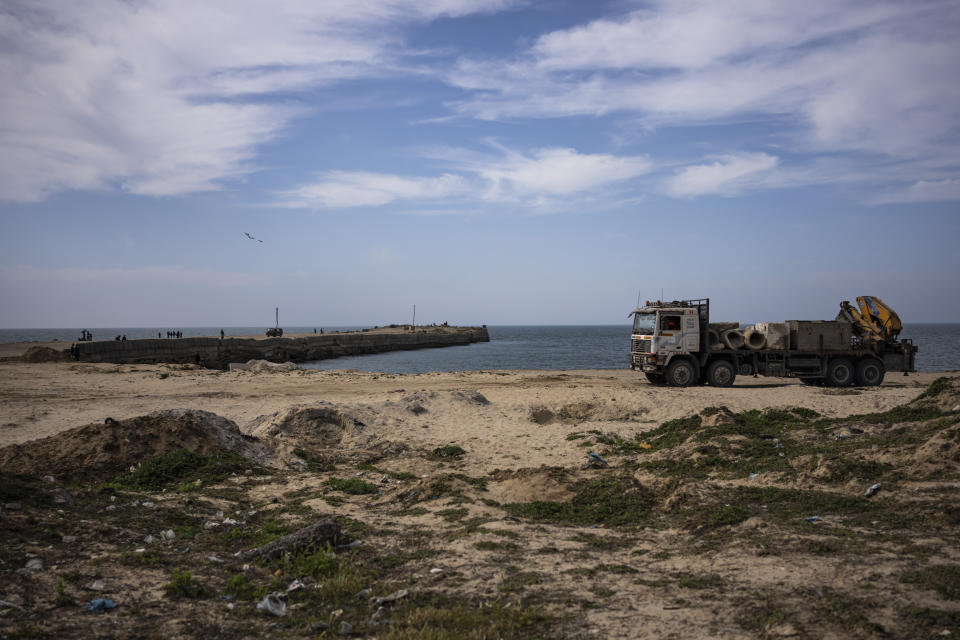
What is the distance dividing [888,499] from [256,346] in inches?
1992

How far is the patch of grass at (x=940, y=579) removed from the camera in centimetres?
536

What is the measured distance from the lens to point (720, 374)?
73.5 feet

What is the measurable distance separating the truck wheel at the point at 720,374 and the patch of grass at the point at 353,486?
15.8 metres

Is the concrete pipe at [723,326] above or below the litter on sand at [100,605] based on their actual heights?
above

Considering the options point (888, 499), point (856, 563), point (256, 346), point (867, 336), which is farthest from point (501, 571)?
point (256, 346)

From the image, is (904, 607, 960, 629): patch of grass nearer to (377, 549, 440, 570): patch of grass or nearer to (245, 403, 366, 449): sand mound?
(377, 549, 440, 570): patch of grass

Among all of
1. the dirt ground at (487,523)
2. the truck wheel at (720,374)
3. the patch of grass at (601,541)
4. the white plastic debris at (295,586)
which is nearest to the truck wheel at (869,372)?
the truck wheel at (720,374)

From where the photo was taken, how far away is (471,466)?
41.0ft

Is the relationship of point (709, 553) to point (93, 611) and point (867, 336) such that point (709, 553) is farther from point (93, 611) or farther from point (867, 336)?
point (867, 336)

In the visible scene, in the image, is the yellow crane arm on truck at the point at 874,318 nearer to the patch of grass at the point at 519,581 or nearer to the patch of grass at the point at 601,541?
the patch of grass at the point at 601,541

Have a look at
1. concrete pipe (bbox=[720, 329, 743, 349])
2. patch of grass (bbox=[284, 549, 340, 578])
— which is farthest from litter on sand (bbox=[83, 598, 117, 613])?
concrete pipe (bbox=[720, 329, 743, 349])

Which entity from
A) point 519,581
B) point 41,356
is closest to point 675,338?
point 519,581

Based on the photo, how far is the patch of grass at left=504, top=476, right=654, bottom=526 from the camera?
866cm

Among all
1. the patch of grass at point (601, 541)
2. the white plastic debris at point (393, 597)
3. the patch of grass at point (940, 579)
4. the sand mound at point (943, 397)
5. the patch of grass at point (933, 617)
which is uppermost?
the sand mound at point (943, 397)
